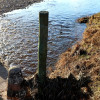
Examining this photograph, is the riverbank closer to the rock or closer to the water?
the water

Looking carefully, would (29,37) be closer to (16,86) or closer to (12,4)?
(16,86)

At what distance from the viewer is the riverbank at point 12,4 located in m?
20.5

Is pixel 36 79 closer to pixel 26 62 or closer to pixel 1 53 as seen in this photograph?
pixel 26 62

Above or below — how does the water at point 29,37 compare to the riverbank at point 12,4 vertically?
below

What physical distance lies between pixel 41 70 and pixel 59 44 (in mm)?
5739

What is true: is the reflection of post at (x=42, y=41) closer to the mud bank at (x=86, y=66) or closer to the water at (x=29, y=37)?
the mud bank at (x=86, y=66)

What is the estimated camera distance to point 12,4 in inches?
921

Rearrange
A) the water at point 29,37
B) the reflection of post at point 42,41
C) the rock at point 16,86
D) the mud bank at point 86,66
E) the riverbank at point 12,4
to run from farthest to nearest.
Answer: the riverbank at point 12,4 → the water at point 29,37 → the mud bank at point 86,66 → the rock at point 16,86 → the reflection of post at point 42,41

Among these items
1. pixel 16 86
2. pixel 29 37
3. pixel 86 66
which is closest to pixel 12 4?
pixel 29 37

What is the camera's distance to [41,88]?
5.33 metres

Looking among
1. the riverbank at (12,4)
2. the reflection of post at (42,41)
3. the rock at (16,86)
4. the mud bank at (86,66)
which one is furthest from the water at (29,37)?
the riverbank at (12,4)

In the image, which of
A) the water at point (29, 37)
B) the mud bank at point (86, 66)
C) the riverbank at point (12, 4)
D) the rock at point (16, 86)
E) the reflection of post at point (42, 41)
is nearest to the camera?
the reflection of post at point (42, 41)

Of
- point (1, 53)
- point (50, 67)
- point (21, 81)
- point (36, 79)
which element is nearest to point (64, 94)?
point (36, 79)

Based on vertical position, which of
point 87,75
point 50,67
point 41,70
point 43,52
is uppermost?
point 43,52
